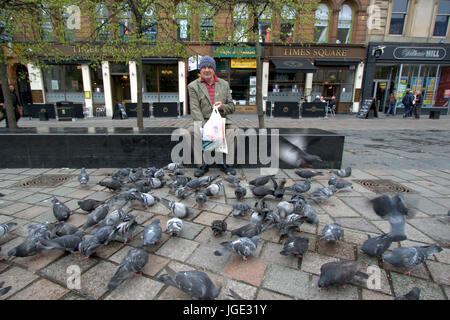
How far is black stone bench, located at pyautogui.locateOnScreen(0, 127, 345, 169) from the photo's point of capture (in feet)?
17.2

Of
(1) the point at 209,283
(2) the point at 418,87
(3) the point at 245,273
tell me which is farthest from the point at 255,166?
(2) the point at 418,87

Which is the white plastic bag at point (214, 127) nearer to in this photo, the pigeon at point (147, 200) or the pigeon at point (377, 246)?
the pigeon at point (147, 200)

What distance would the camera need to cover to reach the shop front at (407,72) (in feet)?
61.6

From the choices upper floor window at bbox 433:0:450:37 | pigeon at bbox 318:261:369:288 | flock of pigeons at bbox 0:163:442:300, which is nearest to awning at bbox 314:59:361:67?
upper floor window at bbox 433:0:450:37

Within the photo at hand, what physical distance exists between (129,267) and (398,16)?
84.7ft

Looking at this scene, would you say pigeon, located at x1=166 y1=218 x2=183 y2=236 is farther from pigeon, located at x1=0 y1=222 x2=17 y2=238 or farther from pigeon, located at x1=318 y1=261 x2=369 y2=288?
pigeon, located at x1=0 y1=222 x2=17 y2=238

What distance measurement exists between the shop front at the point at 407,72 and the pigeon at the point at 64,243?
23.1 m

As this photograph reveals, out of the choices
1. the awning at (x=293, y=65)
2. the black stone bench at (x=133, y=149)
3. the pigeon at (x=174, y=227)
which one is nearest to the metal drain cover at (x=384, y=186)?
the black stone bench at (x=133, y=149)

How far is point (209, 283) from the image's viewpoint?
5.82ft

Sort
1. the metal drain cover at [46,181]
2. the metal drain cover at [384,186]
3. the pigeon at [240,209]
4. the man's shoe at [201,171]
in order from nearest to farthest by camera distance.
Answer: the pigeon at [240,209], the metal drain cover at [384,186], the metal drain cover at [46,181], the man's shoe at [201,171]

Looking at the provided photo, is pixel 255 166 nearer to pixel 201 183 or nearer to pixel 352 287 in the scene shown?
pixel 201 183

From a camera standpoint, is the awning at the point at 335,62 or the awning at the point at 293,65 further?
the awning at the point at 335,62

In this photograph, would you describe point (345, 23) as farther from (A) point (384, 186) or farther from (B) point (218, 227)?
(B) point (218, 227)

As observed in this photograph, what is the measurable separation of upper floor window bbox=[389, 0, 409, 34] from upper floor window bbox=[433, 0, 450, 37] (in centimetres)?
276
